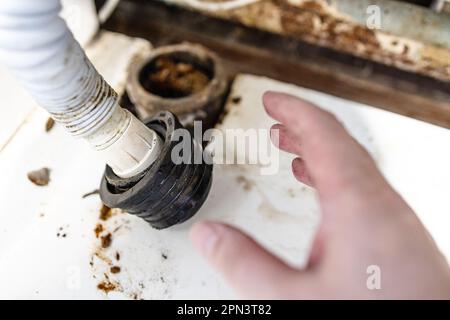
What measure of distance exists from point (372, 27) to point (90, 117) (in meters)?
0.72

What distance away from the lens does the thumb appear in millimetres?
525

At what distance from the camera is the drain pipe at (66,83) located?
58 centimetres

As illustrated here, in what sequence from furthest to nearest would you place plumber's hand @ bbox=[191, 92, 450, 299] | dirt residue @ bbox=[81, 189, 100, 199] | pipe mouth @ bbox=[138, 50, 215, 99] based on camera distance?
1. pipe mouth @ bbox=[138, 50, 215, 99]
2. dirt residue @ bbox=[81, 189, 100, 199]
3. plumber's hand @ bbox=[191, 92, 450, 299]

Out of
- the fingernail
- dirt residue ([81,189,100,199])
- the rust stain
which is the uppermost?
the fingernail

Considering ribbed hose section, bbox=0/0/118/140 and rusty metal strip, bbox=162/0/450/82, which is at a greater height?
ribbed hose section, bbox=0/0/118/140

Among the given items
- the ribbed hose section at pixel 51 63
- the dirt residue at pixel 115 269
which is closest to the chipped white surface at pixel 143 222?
the dirt residue at pixel 115 269

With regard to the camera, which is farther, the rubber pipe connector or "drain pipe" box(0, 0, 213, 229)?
the rubber pipe connector

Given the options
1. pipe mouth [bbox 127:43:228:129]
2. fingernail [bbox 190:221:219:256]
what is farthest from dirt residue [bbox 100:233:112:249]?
fingernail [bbox 190:221:219:256]

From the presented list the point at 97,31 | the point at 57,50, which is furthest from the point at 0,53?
the point at 97,31

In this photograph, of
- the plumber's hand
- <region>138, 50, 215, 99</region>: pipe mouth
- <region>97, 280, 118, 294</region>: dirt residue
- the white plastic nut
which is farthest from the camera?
<region>138, 50, 215, 99</region>: pipe mouth

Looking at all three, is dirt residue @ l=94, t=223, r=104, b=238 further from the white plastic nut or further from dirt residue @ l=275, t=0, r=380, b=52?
dirt residue @ l=275, t=0, r=380, b=52

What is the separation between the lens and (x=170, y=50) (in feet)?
3.60
